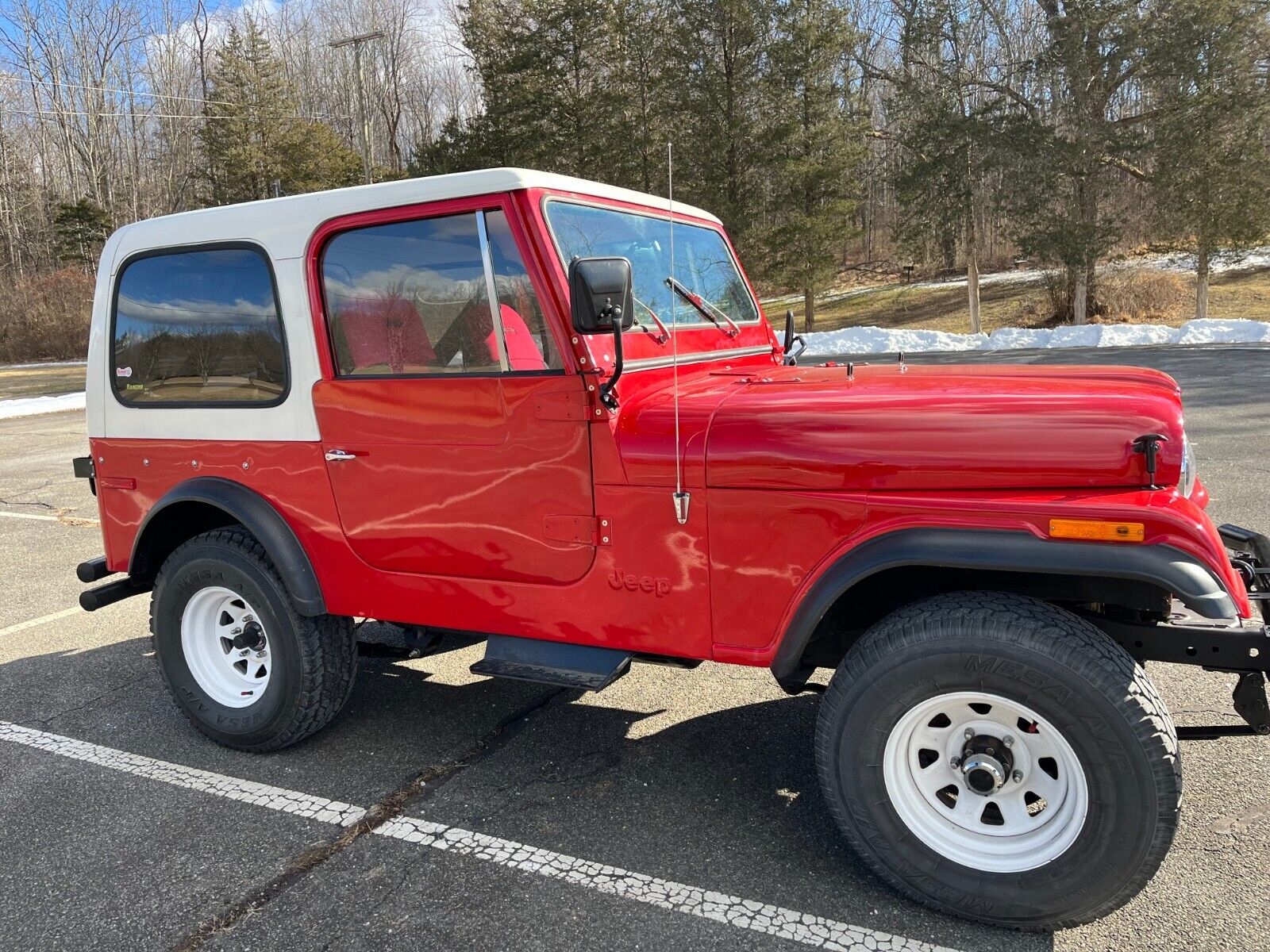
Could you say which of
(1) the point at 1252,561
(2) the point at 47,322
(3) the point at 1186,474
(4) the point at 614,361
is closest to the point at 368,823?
(4) the point at 614,361

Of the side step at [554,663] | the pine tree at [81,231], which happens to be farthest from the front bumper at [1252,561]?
the pine tree at [81,231]

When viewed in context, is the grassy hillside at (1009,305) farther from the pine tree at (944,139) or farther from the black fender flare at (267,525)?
the black fender flare at (267,525)

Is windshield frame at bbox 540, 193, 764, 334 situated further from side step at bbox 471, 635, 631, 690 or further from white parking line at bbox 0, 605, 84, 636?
white parking line at bbox 0, 605, 84, 636

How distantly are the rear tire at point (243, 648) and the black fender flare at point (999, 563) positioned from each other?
190 centimetres

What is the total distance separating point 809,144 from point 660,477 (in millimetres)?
23620

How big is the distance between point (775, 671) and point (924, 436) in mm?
793

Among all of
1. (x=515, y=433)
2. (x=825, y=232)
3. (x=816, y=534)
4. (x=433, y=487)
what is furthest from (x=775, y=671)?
(x=825, y=232)

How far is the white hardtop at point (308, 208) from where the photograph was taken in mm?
2861

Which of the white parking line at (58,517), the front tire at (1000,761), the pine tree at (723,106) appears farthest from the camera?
the pine tree at (723,106)

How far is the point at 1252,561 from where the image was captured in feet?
9.46

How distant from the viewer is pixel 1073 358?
53.1 feet

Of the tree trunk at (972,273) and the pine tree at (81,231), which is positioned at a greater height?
the pine tree at (81,231)

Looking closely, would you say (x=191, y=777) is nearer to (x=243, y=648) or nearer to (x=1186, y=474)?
(x=243, y=648)

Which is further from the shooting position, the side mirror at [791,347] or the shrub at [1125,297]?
the shrub at [1125,297]
